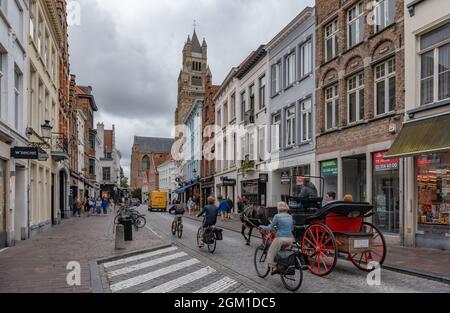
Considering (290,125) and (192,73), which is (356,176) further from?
(192,73)

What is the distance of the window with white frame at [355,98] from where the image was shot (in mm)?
17734

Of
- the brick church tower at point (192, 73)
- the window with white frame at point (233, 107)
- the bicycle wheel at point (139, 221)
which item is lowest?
the bicycle wheel at point (139, 221)

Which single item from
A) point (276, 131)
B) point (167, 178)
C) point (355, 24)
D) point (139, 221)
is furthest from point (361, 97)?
point (167, 178)

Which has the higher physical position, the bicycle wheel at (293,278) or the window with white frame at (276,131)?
the window with white frame at (276,131)

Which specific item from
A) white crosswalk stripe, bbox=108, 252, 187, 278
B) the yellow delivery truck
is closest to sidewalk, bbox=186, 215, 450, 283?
white crosswalk stripe, bbox=108, 252, 187, 278

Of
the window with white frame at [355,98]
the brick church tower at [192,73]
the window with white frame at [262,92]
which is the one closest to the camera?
the window with white frame at [355,98]

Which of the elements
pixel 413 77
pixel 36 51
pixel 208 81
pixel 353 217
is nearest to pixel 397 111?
pixel 413 77

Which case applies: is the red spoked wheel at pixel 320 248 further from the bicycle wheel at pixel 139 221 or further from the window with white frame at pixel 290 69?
the window with white frame at pixel 290 69

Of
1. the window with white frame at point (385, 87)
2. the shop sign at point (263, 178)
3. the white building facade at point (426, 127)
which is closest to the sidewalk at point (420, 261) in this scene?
the white building facade at point (426, 127)

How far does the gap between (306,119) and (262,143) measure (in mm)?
6755

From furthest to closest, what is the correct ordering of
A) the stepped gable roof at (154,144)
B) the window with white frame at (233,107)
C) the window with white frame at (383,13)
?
the stepped gable roof at (154,144) < the window with white frame at (233,107) < the window with white frame at (383,13)

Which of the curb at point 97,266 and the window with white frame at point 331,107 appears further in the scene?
the window with white frame at point 331,107

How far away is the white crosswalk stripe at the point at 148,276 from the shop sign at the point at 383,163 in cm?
766

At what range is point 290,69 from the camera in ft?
81.5
